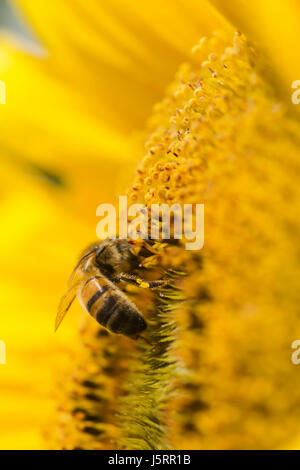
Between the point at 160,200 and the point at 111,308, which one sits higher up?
the point at 160,200

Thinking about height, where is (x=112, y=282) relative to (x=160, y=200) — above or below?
below

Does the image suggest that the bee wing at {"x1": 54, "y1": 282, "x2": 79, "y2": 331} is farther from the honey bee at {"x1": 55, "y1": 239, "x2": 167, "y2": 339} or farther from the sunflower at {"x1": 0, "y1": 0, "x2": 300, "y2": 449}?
the sunflower at {"x1": 0, "y1": 0, "x2": 300, "y2": 449}

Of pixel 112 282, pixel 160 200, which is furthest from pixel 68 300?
pixel 160 200

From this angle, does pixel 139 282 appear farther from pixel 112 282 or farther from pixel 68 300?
pixel 68 300

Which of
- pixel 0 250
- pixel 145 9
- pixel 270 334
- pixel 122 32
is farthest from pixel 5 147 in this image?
pixel 270 334

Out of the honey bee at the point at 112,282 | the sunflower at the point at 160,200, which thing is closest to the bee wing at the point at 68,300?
the honey bee at the point at 112,282

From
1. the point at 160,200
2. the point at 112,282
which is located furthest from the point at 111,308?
the point at 160,200

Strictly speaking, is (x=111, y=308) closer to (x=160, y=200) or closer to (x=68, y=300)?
(x=68, y=300)

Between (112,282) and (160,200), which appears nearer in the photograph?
(112,282)
